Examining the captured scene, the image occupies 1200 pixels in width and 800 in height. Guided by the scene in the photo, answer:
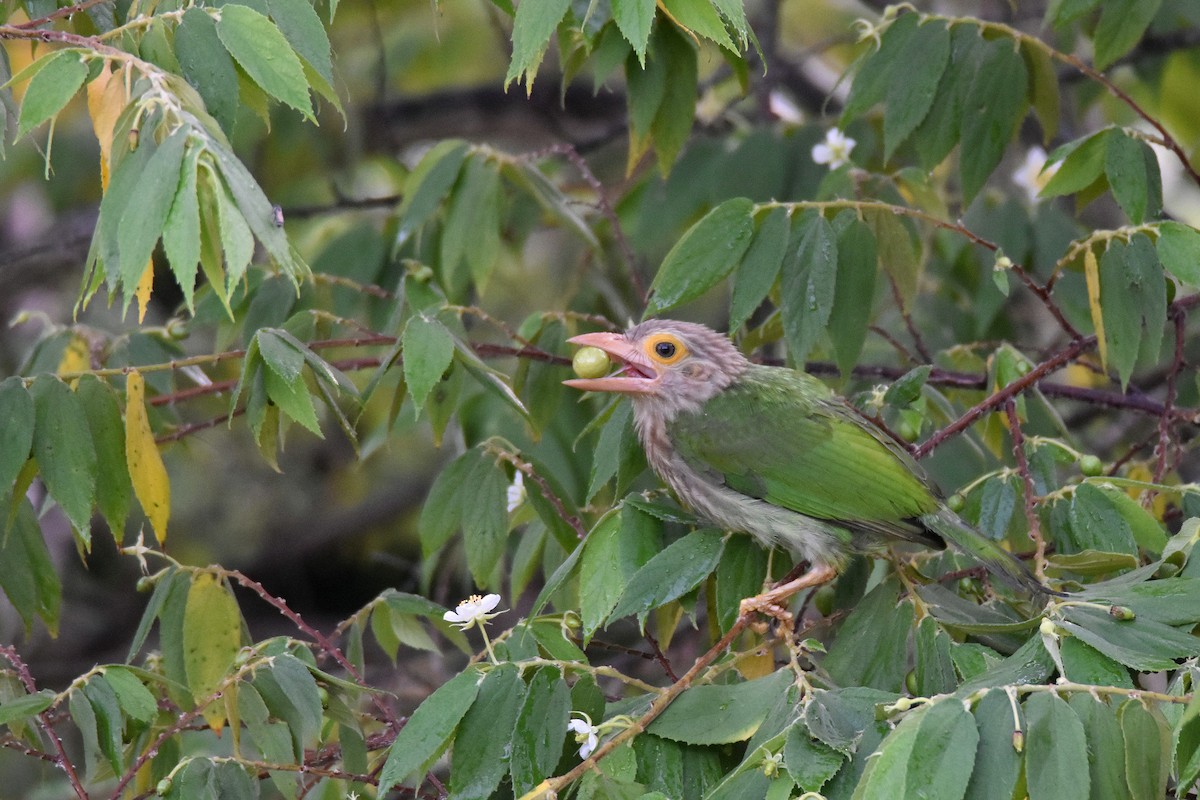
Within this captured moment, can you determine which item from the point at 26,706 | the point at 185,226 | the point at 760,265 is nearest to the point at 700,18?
the point at 760,265

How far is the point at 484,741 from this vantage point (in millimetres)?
2533

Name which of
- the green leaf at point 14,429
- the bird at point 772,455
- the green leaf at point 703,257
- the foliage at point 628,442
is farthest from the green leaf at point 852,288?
the green leaf at point 14,429

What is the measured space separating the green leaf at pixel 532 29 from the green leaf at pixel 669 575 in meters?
1.01

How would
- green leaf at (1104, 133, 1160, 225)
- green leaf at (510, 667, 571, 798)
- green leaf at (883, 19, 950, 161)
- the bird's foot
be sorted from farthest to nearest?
green leaf at (883, 19, 950, 161), green leaf at (1104, 133, 1160, 225), the bird's foot, green leaf at (510, 667, 571, 798)

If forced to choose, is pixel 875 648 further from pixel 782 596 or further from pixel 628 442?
pixel 628 442

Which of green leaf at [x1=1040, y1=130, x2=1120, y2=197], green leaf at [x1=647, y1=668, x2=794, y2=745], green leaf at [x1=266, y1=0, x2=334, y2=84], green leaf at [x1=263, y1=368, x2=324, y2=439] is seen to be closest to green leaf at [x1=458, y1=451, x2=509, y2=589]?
green leaf at [x1=263, y1=368, x2=324, y2=439]

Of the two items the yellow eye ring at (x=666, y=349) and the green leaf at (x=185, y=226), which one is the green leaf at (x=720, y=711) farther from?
the yellow eye ring at (x=666, y=349)

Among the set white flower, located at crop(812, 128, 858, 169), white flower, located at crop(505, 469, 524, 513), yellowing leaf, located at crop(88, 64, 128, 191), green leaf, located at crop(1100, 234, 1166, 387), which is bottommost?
white flower, located at crop(505, 469, 524, 513)

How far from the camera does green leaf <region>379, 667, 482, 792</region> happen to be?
239 cm

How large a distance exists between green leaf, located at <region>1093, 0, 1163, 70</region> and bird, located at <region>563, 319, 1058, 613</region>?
4.61 feet

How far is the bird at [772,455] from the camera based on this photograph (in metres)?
3.21

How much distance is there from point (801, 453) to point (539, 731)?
1.15 meters

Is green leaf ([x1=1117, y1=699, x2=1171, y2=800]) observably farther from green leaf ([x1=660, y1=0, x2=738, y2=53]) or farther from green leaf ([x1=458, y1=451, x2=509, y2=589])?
green leaf ([x1=458, y1=451, x2=509, y2=589])

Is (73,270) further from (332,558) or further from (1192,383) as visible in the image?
(1192,383)
